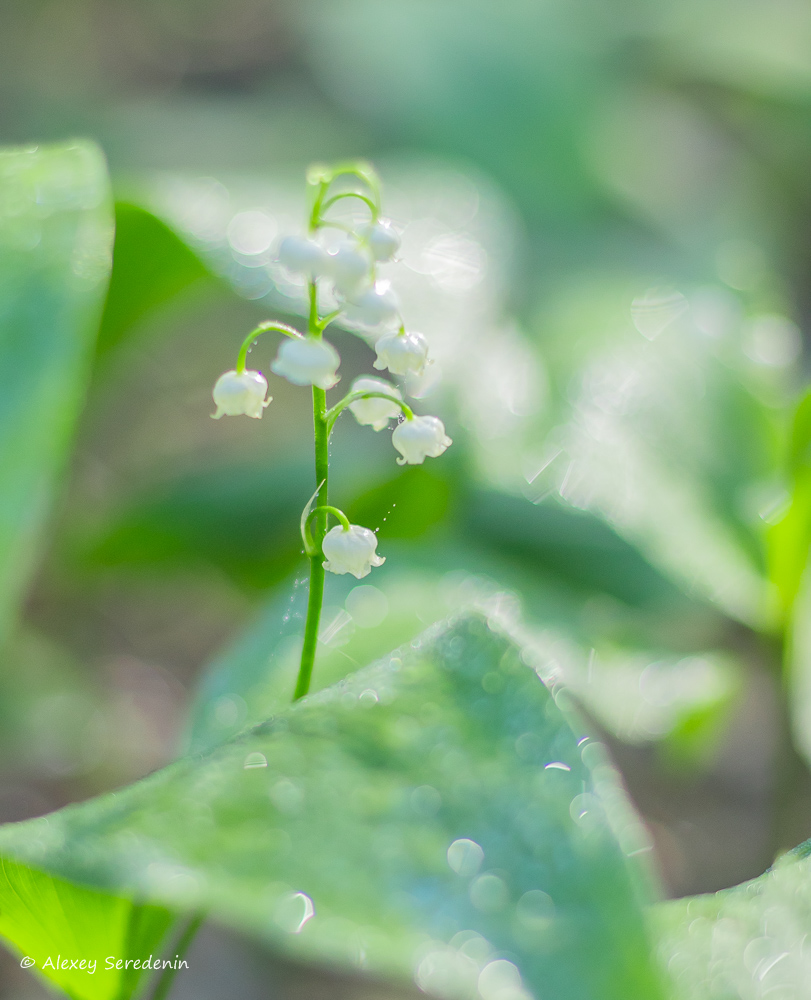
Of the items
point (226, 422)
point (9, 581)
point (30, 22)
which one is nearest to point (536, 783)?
point (9, 581)

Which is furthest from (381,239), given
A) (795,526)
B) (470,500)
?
(470,500)

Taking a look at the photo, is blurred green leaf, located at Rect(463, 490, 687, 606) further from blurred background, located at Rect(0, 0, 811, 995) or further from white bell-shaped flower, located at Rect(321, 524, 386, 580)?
white bell-shaped flower, located at Rect(321, 524, 386, 580)

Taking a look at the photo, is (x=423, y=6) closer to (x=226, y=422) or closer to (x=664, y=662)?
(x=226, y=422)

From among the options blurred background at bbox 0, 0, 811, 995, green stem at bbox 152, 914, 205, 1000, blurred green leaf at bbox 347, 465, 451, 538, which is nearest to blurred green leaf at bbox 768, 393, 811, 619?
blurred background at bbox 0, 0, 811, 995

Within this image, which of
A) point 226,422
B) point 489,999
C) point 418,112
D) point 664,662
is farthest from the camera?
point 418,112

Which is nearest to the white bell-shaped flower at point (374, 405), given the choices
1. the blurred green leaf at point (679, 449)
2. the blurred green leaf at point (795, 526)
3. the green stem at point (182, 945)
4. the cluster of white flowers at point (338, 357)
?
the cluster of white flowers at point (338, 357)

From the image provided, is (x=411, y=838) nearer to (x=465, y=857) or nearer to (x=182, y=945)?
(x=465, y=857)
